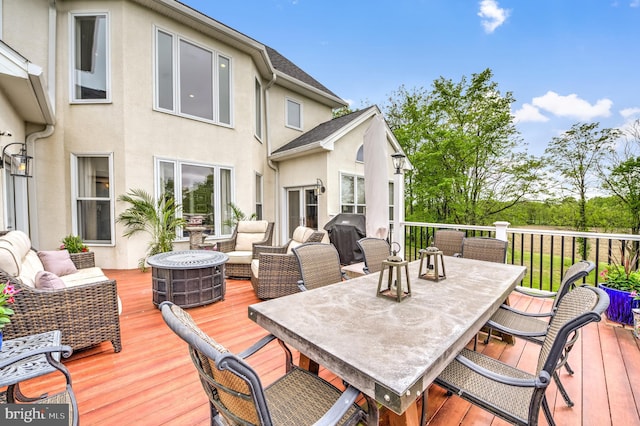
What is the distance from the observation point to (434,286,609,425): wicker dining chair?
1179mm

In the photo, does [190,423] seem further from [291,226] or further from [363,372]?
[291,226]

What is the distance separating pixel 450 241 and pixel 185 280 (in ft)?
12.7

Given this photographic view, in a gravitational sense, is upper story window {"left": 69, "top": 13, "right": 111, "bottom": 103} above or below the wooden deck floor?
above

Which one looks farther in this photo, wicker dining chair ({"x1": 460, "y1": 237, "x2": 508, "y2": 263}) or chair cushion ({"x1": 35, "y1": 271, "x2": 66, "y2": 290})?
wicker dining chair ({"x1": 460, "y1": 237, "x2": 508, "y2": 263})

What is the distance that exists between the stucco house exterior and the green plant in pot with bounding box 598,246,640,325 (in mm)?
5469

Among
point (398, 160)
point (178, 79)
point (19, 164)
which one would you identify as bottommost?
point (19, 164)

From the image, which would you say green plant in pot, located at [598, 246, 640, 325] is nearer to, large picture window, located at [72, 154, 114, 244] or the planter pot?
the planter pot

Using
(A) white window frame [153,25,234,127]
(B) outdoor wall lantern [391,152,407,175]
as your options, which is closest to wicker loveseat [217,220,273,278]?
(B) outdoor wall lantern [391,152,407,175]

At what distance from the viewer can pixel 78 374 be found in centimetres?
229

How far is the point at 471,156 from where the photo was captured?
11.1m

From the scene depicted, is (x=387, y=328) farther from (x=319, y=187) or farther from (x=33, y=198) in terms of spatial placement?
(x=33, y=198)

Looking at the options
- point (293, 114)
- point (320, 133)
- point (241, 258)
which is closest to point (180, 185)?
point (241, 258)

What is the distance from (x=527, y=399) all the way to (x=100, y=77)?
838 centimetres

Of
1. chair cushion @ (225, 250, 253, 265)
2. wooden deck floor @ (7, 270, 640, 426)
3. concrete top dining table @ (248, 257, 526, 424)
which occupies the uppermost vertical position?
concrete top dining table @ (248, 257, 526, 424)
